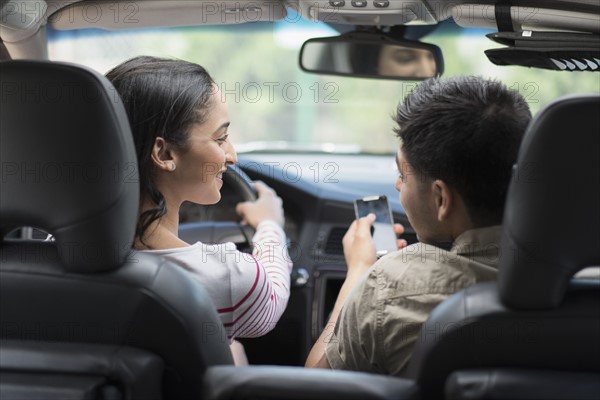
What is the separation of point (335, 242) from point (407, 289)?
178 centimetres

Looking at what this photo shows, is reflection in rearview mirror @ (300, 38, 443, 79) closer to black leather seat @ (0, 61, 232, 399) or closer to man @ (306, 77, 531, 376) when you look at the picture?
man @ (306, 77, 531, 376)

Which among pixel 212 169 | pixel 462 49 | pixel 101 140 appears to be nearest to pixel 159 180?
pixel 212 169

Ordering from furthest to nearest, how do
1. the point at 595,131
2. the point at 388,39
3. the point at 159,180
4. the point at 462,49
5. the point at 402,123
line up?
the point at 462,49, the point at 388,39, the point at 159,180, the point at 402,123, the point at 595,131

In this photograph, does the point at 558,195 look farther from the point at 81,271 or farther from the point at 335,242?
the point at 335,242

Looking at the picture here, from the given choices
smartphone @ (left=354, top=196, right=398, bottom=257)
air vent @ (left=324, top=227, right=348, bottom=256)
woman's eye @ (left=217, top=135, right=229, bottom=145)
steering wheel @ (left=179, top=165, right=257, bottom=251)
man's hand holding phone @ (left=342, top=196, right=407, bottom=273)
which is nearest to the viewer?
woman's eye @ (left=217, top=135, right=229, bottom=145)

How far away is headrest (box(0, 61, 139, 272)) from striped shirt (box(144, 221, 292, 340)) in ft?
1.41

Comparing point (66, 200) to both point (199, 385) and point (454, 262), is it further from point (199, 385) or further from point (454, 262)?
point (454, 262)

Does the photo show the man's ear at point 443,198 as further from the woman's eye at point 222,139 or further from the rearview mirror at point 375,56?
the rearview mirror at point 375,56

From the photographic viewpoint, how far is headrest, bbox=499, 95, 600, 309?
71.3 inches

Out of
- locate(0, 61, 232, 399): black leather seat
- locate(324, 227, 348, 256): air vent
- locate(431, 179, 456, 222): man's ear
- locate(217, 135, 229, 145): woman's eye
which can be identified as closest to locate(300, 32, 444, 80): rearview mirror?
locate(324, 227, 348, 256): air vent

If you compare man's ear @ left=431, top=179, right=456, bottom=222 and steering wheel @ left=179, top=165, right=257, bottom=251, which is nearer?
man's ear @ left=431, top=179, right=456, bottom=222

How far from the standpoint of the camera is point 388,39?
129 inches

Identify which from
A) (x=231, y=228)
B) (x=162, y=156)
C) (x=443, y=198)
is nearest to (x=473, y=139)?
(x=443, y=198)

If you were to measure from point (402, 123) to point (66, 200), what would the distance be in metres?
0.83
